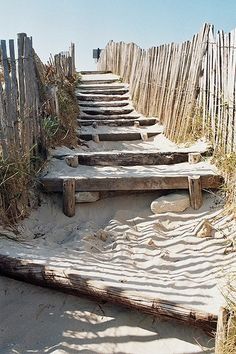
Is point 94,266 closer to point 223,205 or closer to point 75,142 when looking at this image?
point 223,205

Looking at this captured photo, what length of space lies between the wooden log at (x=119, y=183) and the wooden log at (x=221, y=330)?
220cm

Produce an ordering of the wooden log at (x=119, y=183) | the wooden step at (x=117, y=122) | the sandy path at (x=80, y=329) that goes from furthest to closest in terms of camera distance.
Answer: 1. the wooden step at (x=117, y=122)
2. the wooden log at (x=119, y=183)
3. the sandy path at (x=80, y=329)

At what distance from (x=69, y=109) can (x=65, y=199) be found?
3.08 metres

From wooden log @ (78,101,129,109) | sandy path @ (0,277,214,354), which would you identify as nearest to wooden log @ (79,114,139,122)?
wooden log @ (78,101,129,109)

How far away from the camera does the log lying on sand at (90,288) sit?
96.0 inches

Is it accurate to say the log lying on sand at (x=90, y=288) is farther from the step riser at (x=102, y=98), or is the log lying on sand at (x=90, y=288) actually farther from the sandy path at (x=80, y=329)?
the step riser at (x=102, y=98)

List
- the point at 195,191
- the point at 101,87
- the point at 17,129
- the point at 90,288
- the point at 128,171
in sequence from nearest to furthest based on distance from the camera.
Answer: the point at 90,288
the point at 17,129
the point at 195,191
the point at 128,171
the point at 101,87

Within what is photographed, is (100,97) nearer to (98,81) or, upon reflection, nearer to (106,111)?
(106,111)

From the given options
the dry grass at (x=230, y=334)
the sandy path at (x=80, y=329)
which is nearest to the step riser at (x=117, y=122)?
the sandy path at (x=80, y=329)

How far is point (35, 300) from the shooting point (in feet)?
9.38

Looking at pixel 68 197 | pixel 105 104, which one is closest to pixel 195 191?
pixel 68 197

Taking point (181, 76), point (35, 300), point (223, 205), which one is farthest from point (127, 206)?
point (181, 76)

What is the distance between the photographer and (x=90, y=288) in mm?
2732

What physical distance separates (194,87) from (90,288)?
3568 millimetres
